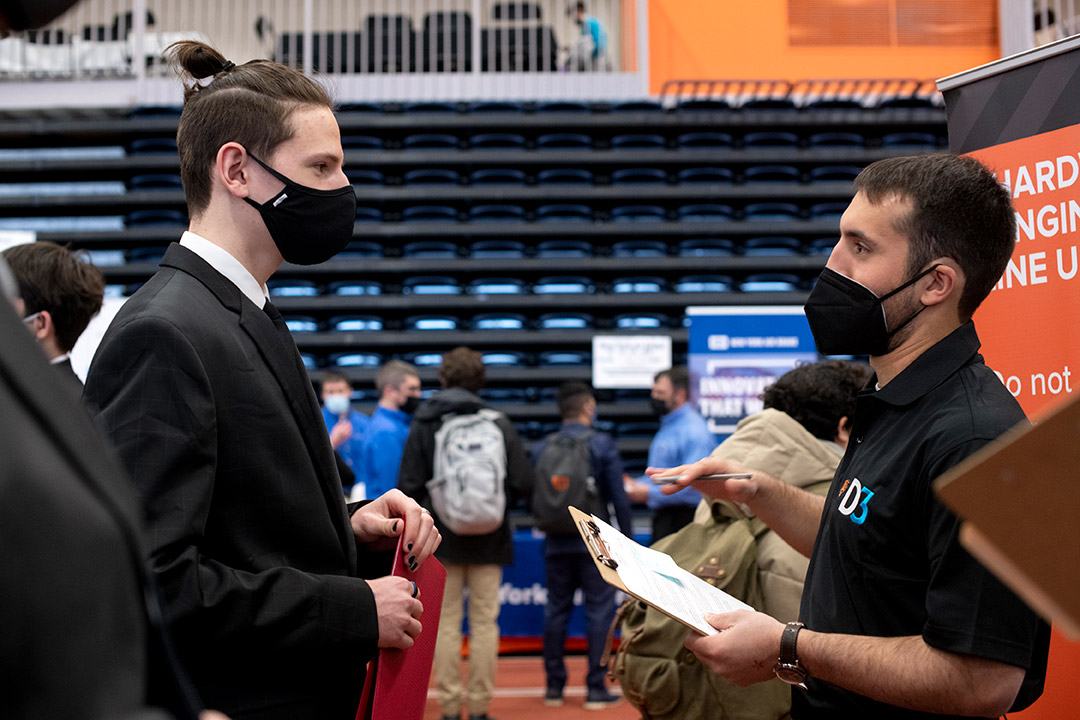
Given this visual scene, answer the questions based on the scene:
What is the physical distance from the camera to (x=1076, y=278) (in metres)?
1.93

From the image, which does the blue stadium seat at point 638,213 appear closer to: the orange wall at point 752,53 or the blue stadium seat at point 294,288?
the orange wall at point 752,53

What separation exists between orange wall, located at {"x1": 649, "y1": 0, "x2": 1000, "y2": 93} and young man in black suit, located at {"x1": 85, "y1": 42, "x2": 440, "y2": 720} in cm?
857

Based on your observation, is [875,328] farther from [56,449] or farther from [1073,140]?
[56,449]

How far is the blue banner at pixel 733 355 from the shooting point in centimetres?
543

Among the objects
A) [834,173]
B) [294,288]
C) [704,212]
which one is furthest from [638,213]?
[294,288]

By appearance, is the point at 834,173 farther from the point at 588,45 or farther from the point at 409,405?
the point at 409,405

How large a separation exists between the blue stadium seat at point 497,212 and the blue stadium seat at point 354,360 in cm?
172

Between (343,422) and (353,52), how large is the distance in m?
5.10

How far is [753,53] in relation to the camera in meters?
9.57

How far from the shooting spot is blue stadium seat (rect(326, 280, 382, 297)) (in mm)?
8445

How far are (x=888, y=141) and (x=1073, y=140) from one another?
745 cm

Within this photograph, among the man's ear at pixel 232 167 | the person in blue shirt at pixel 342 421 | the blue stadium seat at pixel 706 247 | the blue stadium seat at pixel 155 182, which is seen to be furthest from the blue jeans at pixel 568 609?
the blue stadium seat at pixel 155 182

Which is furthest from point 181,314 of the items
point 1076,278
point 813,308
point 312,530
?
point 1076,278

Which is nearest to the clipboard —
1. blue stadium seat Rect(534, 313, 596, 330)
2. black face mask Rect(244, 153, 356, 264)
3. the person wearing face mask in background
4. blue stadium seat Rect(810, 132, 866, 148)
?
black face mask Rect(244, 153, 356, 264)
